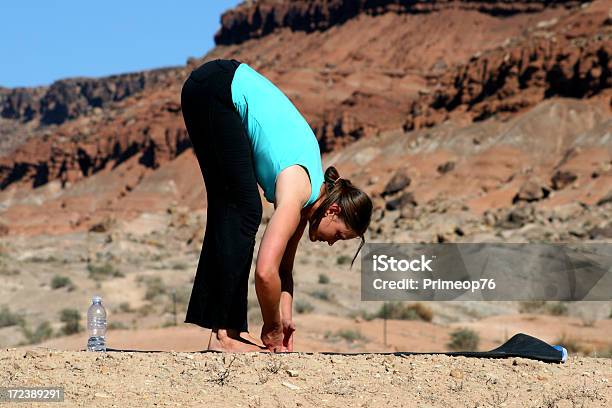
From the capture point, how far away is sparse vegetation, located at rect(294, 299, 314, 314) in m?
15.6

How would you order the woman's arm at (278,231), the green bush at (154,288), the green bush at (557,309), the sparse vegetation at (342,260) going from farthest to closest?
the sparse vegetation at (342,260)
the green bush at (154,288)
the green bush at (557,309)
the woman's arm at (278,231)

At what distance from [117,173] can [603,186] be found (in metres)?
47.7

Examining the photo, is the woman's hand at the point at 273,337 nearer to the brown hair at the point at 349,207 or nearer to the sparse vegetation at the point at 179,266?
the brown hair at the point at 349,207

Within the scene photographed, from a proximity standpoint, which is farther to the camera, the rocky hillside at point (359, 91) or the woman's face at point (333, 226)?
the rocky hillside at point (359, 91)

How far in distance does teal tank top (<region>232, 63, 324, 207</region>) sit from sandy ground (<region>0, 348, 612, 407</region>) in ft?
2.67

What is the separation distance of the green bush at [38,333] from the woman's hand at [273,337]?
929cm

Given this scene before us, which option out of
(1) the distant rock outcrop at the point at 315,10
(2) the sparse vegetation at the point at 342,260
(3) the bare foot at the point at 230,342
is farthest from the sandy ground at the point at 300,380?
(1) the distant rock outcrop at the point at 315,10

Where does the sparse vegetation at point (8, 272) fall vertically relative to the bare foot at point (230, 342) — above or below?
above

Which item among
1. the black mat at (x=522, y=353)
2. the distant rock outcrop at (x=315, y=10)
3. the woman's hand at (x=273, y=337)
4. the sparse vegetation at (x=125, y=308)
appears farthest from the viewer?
the distant rock outcrop at (x=315, y=10)

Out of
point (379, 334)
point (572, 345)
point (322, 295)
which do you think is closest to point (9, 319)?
Answer: point (322, 295)

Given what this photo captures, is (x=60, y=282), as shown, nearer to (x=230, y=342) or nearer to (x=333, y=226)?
(x=230, y=342)

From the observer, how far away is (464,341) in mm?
12219

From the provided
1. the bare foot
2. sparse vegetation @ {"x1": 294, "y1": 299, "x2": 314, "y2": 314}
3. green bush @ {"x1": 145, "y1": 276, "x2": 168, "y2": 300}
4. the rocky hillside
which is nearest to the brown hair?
the bare foot

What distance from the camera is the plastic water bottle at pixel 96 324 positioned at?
497 cm
